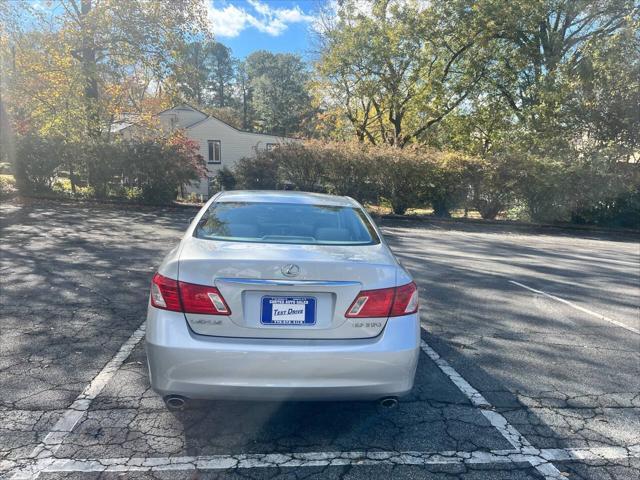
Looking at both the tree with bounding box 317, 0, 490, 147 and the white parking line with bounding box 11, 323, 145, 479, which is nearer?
the white parking line with bounding box 11, 323, 145, 479

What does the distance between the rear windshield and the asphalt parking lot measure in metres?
1.22

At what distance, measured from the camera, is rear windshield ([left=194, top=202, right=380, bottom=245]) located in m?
3.29

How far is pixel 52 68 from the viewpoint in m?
17.0

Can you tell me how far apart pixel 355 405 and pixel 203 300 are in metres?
1.47

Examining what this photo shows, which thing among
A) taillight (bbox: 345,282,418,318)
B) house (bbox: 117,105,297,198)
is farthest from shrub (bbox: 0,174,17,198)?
taillight (bbox: 345,282,418,318)

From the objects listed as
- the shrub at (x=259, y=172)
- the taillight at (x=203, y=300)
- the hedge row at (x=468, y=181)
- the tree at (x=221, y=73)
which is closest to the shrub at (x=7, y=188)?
the shrub at (x=259, y=172)

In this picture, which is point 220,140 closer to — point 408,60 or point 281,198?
point 408,60

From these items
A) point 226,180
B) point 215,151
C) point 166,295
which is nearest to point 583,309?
point 166,295

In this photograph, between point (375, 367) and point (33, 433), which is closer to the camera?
point (375, 367)

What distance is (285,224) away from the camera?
3.68 metres

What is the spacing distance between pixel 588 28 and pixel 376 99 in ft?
34.7

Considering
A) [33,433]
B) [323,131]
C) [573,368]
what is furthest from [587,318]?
[323,131]

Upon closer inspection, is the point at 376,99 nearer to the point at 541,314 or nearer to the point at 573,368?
the point at 541,314

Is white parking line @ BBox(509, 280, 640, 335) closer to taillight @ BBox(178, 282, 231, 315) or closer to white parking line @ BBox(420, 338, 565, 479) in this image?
white parking line @ BBox(420, 338, 565, 479)
